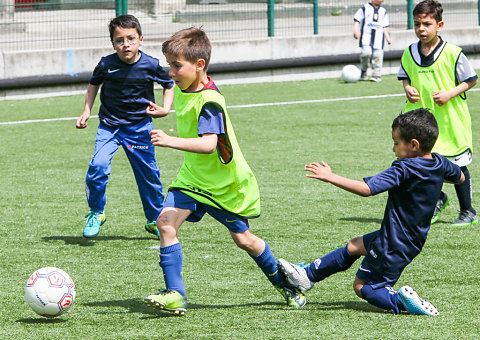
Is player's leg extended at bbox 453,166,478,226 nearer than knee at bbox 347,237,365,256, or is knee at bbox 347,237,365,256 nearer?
knee at bbox 347,237,365,256

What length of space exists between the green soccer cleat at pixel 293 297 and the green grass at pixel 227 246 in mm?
79

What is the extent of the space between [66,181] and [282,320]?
4.99 metres

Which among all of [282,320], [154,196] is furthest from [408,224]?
[154,196]

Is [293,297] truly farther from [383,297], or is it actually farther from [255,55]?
[255,55]

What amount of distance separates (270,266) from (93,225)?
218 centimetres

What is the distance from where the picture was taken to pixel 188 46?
5000 millimetres

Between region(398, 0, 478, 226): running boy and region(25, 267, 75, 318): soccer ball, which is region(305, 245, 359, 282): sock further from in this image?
region(398, 0, 478, 226): running boy

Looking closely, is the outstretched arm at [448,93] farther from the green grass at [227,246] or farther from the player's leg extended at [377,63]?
the player's leg extended at [377,63]

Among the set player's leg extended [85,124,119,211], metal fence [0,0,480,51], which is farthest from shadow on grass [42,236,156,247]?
metal fence [0,0,480,51]

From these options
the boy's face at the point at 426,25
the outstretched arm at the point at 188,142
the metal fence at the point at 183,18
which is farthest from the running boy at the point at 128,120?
the metal fence at the point at 183,18

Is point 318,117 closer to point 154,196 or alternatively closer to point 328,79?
point 328,79

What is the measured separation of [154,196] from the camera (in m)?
7.14

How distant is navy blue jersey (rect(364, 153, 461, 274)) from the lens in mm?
4855

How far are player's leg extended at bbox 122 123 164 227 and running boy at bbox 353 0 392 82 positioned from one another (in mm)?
10515
